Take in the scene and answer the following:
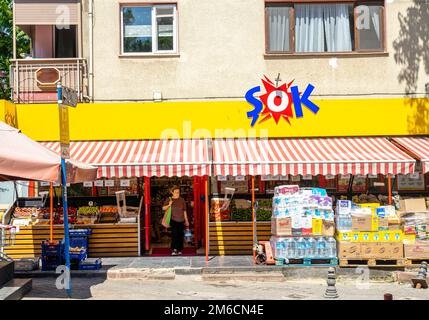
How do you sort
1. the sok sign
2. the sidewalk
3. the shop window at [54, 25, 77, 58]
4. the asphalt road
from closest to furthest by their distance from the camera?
the asphalt road → the sidewalk → the sok sign → the shop window at [54, 25, 77, 58]

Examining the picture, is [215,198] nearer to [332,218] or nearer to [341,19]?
[332,218]

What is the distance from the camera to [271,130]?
647 inches

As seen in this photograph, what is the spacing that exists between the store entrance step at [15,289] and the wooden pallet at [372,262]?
6583mm

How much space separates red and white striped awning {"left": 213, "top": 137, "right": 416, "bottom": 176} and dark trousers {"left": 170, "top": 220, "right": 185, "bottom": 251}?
2.16 m

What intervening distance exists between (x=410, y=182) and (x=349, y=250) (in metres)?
4.17

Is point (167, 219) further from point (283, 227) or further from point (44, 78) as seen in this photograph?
point (44, 78)

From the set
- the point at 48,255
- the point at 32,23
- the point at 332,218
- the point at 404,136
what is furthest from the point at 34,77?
the point at 404,136

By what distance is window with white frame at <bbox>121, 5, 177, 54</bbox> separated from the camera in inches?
674

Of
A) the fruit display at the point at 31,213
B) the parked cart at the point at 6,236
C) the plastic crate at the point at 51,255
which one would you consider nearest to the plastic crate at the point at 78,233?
the fruit display at the point at 31,213

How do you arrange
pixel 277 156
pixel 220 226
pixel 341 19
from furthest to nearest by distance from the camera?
pixel 341 19
pixel 220 226
pixel 277 156

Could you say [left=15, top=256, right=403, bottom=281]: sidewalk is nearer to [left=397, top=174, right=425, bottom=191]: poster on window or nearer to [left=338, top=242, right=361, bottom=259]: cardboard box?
[left=338, top=242, right=361, bottom=259]: cardboard box

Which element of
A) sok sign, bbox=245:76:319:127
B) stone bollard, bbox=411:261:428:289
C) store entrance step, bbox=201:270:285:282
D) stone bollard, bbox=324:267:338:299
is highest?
sok sign, bbox=245:76:319:127

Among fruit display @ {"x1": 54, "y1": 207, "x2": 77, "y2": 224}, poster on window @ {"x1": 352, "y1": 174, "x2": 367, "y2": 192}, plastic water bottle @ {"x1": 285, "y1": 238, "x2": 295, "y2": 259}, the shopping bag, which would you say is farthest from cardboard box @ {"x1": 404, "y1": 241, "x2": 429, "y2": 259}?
fruit display @ {"x1": 54, "y1": 207, "x2": 77, "y2": 224}

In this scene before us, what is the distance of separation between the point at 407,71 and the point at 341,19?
7.45 ft
